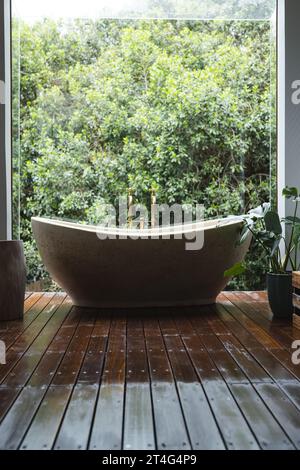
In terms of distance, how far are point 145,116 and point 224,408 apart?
3.30 meters

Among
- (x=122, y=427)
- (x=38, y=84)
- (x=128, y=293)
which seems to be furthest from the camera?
(x=38, y=84)

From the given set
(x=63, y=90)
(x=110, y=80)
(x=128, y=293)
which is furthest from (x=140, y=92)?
(x=128, y=293)

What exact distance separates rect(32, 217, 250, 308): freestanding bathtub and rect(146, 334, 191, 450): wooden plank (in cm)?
101

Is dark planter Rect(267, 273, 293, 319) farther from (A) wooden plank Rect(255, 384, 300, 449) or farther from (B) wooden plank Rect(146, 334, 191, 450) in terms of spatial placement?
(A) wooden plank Rect(255, 384, 300, 449)

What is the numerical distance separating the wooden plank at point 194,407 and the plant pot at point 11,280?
1180mm

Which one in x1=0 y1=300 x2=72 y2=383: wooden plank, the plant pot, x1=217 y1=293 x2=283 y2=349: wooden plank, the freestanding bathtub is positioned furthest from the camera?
the freestanding bathtub

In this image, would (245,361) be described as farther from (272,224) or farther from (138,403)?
(272,224)

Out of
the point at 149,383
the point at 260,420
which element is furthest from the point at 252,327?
the point at 260,420

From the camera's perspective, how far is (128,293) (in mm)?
3449

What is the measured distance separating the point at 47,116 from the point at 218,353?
293 centimetres

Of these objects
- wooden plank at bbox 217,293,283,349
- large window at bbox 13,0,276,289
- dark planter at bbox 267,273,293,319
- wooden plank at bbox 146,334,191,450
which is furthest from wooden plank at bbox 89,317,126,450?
large window at bbox 13,0,276,289

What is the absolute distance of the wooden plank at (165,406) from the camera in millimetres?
1430

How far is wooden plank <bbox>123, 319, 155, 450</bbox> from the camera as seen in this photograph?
4.69 feet
